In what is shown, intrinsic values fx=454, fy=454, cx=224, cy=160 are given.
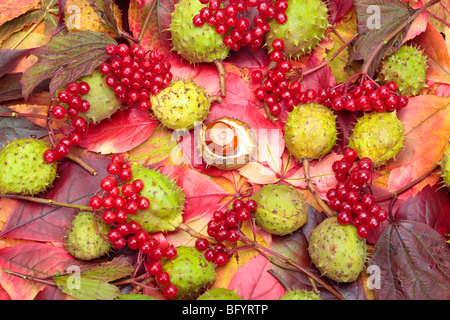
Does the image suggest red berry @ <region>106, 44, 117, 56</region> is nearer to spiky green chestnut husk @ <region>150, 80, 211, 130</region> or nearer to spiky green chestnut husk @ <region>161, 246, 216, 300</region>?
spiky green chestnut husk @ <region>150, 80, 211, 130</region>

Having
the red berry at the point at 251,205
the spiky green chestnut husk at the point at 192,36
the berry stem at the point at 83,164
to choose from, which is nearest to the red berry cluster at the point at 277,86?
the spiky green chestnut husk at the point at 192,36

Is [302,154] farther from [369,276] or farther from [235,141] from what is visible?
[369,276]

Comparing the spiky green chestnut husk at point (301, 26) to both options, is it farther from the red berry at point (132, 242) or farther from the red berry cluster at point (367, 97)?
the red berry at point (132, 242)

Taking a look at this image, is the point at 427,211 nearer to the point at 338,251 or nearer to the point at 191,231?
the point at 338,251

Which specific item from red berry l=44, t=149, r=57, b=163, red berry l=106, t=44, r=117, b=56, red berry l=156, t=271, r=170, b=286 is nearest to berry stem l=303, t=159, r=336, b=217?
red berry l=156, t=271, r=170, b=286

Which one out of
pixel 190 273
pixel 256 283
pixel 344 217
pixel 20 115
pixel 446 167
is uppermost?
pixel 20 115

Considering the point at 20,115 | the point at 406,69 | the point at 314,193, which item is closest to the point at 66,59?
the point at 20,115
